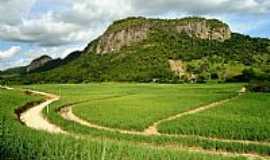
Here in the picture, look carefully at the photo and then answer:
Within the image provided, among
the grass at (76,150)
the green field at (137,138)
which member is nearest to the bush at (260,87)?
the green field at (137,138)

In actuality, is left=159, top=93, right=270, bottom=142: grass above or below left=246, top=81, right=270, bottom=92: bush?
below

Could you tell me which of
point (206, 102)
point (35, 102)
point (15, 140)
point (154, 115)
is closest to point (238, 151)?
point (15, 140)

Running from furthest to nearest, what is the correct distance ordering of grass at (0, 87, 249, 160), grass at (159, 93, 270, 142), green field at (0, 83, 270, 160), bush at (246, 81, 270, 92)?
bush at (246, 81, 270, 92)
grass at (159, 93, 270, 142)
green field at (0, 83, 270, 160)
grass at (0, 87, 249, 160)

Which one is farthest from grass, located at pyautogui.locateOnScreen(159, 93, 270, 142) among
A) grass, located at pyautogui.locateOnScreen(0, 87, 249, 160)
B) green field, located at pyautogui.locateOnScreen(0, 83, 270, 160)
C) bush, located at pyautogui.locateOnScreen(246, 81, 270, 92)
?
bush, located at pyautogui.locateOnScreen(246, 81, 270, 92)

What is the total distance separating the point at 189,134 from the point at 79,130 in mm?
A: 8850

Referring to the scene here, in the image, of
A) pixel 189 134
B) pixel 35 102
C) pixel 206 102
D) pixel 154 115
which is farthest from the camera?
pixel 35 102

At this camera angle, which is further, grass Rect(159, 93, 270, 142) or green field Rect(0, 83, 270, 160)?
grass Rect(159, 93, 270, 142)

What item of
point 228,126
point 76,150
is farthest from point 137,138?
point 76,150

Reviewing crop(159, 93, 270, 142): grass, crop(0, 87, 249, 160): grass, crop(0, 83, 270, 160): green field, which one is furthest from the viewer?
crop(159, 93, 270, 142): grass

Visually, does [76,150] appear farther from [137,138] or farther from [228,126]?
[228,126]

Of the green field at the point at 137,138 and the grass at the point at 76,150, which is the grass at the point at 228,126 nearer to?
the green field at the point at 137,138

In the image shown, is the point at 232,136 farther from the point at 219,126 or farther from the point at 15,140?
the point at 15,140

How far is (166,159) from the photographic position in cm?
1970

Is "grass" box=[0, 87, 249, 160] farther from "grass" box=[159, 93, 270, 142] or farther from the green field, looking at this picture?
"grass" box=[159, 93, 270, 142]
